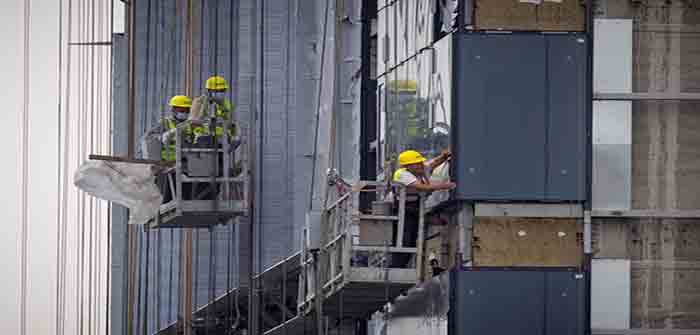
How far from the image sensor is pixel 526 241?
35625 millimetres

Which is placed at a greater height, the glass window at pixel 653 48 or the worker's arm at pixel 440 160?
the glass window at pixel 653 48

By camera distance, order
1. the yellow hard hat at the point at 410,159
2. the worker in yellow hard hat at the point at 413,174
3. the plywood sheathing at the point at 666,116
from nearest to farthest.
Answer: the worker in yellow hard hat at the point at 413,174 < the yellow hard hat at the point at 410,159 < the plywood sheathing at the point at 666,116

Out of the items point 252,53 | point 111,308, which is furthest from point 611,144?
point 111,308

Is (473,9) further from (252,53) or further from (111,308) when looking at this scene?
(111,308)

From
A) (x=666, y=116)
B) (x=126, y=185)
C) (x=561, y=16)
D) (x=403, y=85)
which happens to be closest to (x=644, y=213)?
(x=666, y=116)

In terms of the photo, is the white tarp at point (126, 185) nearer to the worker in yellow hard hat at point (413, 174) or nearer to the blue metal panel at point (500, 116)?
the worker in yellow hard hat at point (413, 174)

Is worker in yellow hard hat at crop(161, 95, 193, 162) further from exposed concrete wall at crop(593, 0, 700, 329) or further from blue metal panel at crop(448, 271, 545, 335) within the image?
exposed concrete wall at crop(593, 0, 700, 329)

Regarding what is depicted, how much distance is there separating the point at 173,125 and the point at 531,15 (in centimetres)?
751

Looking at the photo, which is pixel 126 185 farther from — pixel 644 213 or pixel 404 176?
pixel 644 213

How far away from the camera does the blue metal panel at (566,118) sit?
116ft

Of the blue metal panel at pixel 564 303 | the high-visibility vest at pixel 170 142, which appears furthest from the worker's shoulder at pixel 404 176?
the high-visibility vest at pixel 170 142

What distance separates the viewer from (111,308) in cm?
5844

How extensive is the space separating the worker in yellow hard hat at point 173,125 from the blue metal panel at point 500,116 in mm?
5229

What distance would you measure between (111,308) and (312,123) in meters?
12.9
